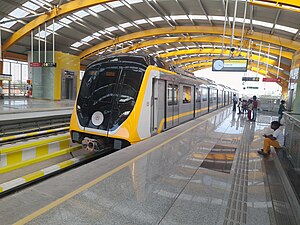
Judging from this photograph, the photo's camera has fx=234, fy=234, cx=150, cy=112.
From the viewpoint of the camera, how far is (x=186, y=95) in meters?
10.6

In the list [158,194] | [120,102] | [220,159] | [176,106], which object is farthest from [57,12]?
[158,194]

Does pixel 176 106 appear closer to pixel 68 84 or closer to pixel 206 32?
pixel 206 32

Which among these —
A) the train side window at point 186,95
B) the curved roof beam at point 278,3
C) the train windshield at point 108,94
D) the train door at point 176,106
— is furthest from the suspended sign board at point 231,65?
the train windshield at point 108,94

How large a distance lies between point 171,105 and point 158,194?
545cm

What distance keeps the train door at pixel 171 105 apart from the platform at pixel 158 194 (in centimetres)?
299

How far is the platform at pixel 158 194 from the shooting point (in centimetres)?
268

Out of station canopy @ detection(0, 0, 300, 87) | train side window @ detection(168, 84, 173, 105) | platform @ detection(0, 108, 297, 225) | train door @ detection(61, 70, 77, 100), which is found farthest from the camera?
train door @ detection(61, 70, 77, 100)

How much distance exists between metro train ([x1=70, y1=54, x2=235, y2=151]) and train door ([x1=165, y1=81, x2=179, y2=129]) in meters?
0.41

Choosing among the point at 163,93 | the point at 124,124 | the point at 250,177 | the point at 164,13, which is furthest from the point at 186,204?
the point at 164,13

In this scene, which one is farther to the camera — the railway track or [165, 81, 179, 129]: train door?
[165, 81, 179, 129]: train door

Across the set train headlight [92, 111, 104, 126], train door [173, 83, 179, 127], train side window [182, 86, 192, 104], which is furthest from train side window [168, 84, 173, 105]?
train headlight [92, 111, 104, 126]

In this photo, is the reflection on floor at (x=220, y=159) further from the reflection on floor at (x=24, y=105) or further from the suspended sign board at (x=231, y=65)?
the reflection on floor at (x=24, y=105)

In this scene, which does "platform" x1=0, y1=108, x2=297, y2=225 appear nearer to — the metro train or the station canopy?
the metro train

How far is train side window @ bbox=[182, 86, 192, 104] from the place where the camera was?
10163 millimetres
